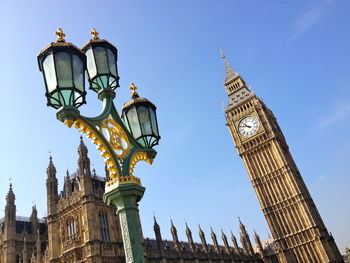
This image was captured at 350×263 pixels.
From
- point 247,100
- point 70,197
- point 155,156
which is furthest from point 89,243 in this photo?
point 247,100

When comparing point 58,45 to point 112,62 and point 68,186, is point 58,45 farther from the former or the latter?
point 68,186

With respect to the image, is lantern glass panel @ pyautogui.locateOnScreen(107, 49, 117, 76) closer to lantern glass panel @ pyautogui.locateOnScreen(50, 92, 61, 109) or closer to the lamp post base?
→ lantern glass panel @ pyautogui.locateOnScreen(50, 92, 61, 109)

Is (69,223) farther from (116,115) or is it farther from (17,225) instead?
(116,115)

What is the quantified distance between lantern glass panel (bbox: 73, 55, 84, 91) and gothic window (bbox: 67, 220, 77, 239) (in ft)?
97.1

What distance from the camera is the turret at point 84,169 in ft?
108

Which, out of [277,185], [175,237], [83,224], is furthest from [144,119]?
[277,185]

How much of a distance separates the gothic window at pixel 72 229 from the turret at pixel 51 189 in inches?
114

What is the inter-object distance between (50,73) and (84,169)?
2978 centimetres

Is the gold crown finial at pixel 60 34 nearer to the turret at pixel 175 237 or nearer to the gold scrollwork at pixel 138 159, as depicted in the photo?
the gold scrollwork at pixel 138 159

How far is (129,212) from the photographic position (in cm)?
565

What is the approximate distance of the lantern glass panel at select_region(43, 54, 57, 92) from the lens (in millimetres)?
5535

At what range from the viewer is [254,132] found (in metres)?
62.8

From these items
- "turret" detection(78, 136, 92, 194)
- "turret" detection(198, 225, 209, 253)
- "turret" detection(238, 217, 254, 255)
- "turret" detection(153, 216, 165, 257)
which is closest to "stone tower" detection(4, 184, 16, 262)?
"turret" detection(78, 136, 92, 194)

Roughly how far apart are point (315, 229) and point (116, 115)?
5353cm
